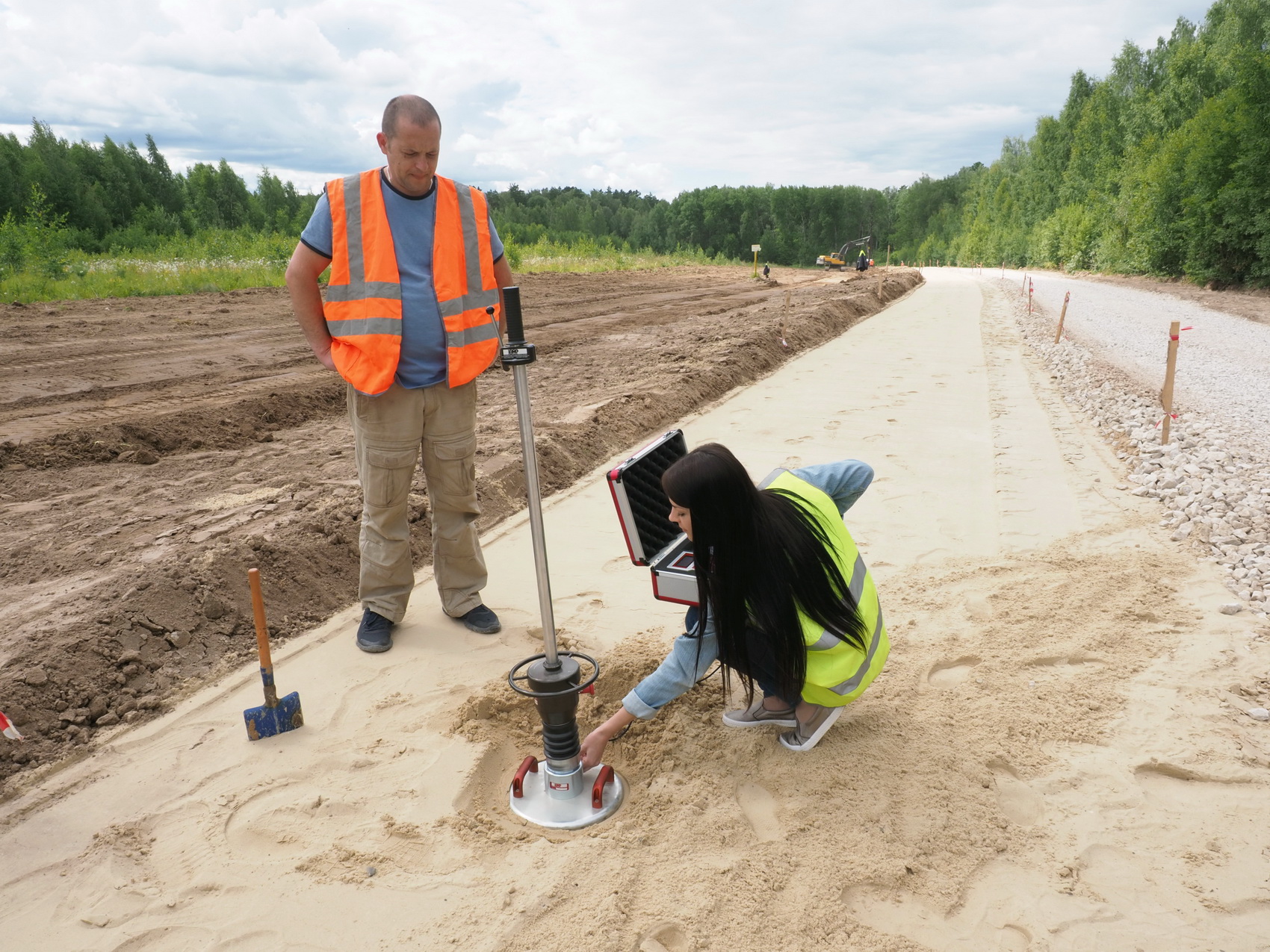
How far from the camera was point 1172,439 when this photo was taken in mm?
6430

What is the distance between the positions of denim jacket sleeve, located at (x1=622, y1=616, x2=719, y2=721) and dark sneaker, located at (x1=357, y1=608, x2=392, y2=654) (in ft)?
4.75

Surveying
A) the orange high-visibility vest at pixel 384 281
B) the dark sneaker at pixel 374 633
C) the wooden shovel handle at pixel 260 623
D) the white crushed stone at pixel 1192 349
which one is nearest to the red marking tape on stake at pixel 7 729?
the wooden shovel handle at pixel 260 623

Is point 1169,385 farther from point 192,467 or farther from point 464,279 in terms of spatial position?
point 192,467

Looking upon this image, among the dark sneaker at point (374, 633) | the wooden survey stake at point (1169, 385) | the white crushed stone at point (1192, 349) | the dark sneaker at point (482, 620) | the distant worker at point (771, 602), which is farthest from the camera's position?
the white crushed stone at point (1192, 349)

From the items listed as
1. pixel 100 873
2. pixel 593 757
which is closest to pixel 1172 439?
pixel 593 757

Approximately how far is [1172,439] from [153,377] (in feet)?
32.5

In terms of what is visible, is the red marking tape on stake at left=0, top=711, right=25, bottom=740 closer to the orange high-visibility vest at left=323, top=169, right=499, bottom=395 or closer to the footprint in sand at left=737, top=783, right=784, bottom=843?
the orange high-visibility vest at left=323, top=169, right=499, bottom=395

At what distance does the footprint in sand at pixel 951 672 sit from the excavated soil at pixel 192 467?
9.10ft

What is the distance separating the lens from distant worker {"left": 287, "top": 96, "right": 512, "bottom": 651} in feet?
9.86

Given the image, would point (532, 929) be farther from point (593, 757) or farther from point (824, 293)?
point (824, 293)

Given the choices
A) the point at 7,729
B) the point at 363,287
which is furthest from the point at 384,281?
the point at 7,729

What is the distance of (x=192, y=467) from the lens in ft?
18.9

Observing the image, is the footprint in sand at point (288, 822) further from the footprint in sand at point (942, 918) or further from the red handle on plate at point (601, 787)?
the footprint in sand at point (942, 918)

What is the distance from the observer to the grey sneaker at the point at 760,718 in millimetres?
2871
